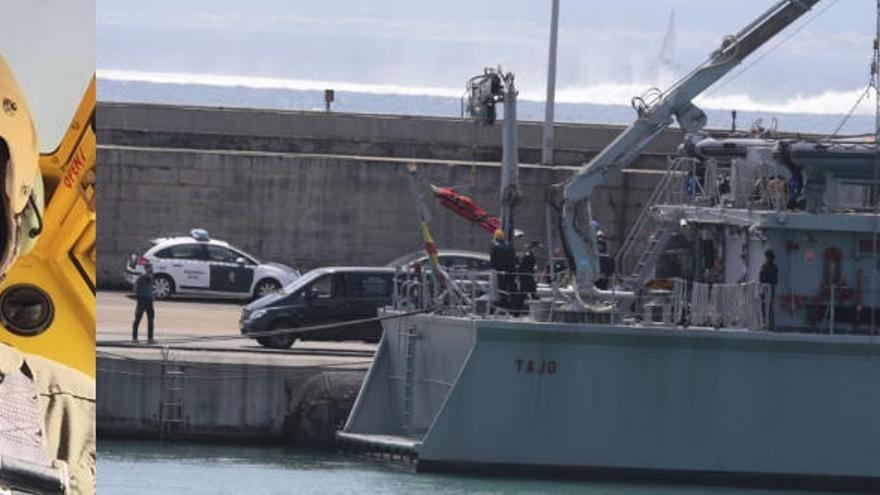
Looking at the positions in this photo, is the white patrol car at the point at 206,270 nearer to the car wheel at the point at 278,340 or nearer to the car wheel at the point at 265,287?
the car wheel at the point at 265,287

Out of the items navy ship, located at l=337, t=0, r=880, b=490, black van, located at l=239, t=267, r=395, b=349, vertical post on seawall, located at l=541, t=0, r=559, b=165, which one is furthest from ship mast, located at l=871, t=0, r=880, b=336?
vertical post on seawall, located at l=541, t=0, r=559, b=165

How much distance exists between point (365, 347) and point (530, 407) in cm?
615

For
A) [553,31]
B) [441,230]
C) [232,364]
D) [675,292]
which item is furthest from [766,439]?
[553,31]

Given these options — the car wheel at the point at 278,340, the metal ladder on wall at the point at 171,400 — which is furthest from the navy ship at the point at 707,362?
the car wheel at the point at 278,340

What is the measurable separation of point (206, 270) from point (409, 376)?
10.5 meters

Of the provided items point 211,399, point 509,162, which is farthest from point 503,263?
point 211,399

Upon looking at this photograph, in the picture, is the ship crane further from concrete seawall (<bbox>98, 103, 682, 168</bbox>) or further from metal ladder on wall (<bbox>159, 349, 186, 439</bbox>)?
concrete seawall (<bbox>98, 103, 682, 168</bbox>)

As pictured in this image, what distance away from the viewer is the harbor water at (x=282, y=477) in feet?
100

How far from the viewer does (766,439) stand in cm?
3284

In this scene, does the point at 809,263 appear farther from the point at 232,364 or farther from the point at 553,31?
the point at 553,31

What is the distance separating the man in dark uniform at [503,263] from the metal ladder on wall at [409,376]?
4.27 feet

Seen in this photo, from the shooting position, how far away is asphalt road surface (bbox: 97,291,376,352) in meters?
36.8

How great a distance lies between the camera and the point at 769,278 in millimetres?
32562

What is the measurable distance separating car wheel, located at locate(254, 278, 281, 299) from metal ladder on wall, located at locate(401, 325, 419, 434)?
8.71 m
